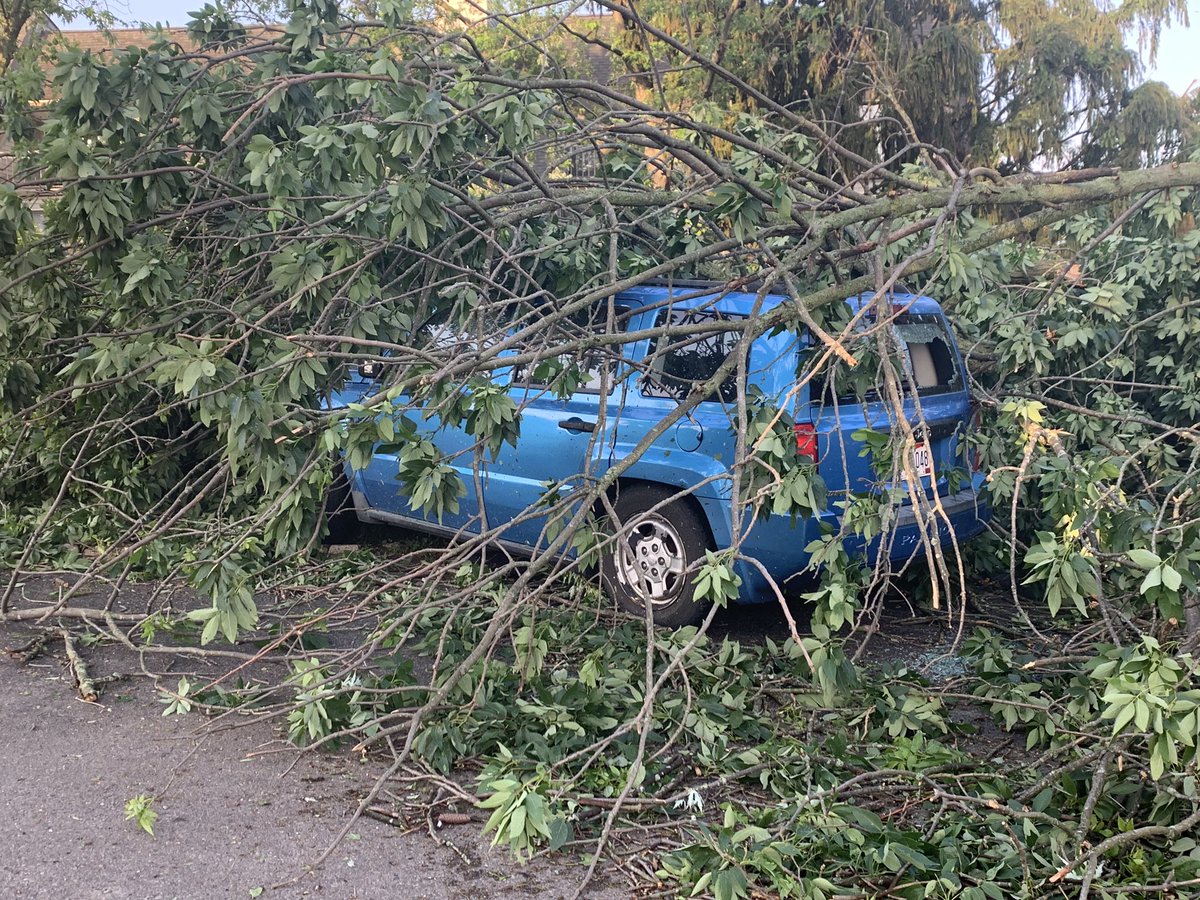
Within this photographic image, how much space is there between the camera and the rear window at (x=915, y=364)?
17.1 feet

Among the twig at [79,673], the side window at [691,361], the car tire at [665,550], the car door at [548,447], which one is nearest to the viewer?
the twig at [79,673]

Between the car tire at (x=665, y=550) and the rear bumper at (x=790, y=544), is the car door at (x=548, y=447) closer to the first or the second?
the car tire at (x=665, y=550)

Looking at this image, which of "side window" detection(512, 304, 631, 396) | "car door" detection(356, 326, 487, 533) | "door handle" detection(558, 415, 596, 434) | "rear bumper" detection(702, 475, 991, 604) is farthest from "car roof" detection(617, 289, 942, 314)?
"car door" detection(356, 326, 487, 533)

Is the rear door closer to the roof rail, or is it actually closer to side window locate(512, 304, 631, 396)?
the roof rail

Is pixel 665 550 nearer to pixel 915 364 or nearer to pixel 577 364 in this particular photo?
pixel 577 364

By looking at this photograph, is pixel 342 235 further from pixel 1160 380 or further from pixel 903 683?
pixel 1160 380

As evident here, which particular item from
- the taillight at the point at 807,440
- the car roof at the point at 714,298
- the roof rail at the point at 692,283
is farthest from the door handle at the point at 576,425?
the taillight at the point at 807,440

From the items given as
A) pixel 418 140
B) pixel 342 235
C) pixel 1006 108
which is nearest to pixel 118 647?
pixel 342 235

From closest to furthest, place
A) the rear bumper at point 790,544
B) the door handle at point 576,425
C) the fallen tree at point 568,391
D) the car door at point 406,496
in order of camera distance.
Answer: the fallen tree at point 568,391 < the rear bumper at point 790,544 < the door handle at point 576,425 < the car door at point 406,496

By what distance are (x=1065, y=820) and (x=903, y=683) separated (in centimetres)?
133

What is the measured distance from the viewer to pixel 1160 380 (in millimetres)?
7375

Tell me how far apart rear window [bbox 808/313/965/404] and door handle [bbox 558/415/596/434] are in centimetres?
128

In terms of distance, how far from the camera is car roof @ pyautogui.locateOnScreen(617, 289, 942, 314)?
530cm

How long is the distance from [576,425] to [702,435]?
83 centimetres
